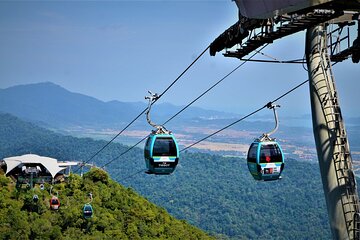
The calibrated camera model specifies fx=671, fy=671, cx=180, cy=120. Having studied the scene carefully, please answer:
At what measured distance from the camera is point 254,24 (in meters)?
10.7

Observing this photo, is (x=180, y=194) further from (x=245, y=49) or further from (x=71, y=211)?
(x=245, y=49)

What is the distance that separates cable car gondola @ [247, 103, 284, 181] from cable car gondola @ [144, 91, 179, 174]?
2.21 m

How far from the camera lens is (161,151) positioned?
15539 mm

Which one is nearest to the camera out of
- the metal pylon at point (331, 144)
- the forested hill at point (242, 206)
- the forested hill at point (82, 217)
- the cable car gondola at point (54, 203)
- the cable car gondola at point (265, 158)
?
the metal pylon at point (331, 144)

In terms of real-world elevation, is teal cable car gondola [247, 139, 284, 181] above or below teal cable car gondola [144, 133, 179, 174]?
below

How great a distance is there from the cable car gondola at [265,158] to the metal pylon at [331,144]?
4.07 meters

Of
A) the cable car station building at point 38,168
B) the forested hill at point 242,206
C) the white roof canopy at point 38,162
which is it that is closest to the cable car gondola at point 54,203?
the cable car station building at point 38,168

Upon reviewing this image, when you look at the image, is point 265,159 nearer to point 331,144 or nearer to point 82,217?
point 331,144

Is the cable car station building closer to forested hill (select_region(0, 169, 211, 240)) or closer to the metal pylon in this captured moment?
forested hill (select_region(0, 169, 211, 240))

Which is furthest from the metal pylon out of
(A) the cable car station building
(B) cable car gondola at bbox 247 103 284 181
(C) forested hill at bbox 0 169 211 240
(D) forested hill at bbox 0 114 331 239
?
(D) forested hill at bbox 0 114 331 239

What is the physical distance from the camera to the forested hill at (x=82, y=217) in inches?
1555

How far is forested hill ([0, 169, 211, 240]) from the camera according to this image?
130ft

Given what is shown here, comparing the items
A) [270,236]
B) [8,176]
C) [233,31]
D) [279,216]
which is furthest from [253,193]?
[233,31]

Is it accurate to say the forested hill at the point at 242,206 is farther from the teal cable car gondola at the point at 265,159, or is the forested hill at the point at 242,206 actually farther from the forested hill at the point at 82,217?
the teal cable car gondola at the point at 265,159
